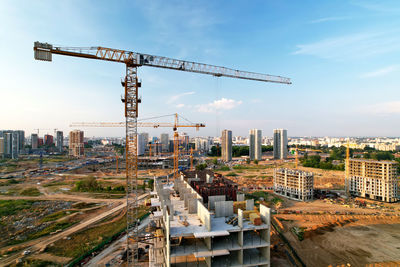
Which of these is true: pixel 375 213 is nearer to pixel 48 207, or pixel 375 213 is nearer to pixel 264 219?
pixel 264 219

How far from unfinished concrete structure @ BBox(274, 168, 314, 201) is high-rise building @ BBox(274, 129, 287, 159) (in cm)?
5177

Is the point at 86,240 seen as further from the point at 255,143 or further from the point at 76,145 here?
the point at 76,145

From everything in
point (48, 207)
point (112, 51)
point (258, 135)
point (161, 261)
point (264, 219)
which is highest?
point (112, 51)

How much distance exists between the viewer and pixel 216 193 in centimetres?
1432

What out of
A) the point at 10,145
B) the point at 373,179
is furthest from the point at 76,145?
the point at 373,179

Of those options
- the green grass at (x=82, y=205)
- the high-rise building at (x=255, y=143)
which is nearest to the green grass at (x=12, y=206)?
the green grass at (x=82, y=205)

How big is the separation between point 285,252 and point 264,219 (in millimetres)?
8831

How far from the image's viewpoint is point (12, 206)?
27812mm

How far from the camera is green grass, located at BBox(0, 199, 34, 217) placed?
84.4ft

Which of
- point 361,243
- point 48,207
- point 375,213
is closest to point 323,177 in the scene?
point 375,213

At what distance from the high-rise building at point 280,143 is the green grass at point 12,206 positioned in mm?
76939

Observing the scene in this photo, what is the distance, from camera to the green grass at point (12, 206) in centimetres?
2573

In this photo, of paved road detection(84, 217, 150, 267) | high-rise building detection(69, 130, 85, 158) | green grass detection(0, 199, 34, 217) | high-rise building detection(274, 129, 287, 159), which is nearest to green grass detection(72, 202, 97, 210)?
green grass detection(0, 199, 34, 217)

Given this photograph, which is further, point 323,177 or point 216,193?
point 323,177
